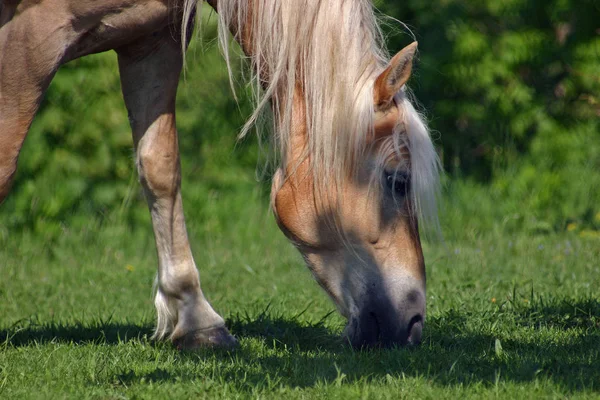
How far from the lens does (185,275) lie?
4031 mm

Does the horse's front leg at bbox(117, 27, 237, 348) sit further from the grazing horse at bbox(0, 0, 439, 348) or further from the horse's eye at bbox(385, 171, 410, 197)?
the horse's eye at bbox(385, 171, 410, 197)

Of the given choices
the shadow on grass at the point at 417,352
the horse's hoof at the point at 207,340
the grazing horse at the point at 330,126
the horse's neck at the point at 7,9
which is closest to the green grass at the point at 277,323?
the shadow on grass at the point at 417,352

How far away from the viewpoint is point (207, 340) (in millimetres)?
3875

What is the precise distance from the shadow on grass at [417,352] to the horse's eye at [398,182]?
60 cm

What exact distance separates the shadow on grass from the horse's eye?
0.60m

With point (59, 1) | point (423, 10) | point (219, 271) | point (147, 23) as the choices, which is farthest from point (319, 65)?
point (423, 10)

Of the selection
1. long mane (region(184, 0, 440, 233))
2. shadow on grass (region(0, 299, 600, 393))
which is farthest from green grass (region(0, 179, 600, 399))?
long mane (region(184, 0, 440, 233))

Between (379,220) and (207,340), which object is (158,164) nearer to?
(207,340)

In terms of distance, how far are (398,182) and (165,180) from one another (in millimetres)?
1244

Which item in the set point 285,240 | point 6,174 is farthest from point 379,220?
point 285,240

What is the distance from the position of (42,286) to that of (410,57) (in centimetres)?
346

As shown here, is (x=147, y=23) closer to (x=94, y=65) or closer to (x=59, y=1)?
(x=59, y=1)

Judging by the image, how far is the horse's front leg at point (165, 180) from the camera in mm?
3924

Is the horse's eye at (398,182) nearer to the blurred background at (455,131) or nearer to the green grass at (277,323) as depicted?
the green grass at (277,323)
